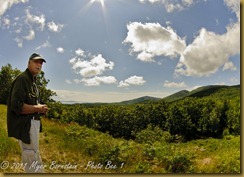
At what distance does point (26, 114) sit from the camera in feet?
19.5

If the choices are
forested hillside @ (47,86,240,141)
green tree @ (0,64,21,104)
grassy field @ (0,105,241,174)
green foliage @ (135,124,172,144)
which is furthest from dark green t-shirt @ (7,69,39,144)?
forested hillside @ (47,86,240,141)

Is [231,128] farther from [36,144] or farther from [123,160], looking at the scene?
[36,144]

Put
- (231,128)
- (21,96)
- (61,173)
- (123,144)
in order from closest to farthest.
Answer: (21,96), (61,173), (123,144), (231,128)

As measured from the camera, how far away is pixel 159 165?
830cm

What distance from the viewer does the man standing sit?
19.0ft

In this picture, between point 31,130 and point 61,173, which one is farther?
point 61,173

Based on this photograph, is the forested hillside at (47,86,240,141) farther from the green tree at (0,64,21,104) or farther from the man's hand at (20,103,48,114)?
the man's hand at (20,103,48,114)

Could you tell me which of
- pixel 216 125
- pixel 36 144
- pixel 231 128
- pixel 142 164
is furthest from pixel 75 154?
pixel 216 125

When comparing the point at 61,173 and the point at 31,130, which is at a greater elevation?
the point at 31,130

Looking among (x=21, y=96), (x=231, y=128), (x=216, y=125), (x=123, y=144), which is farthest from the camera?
(x=216, y=125)

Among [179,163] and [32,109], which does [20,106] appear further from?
[179,163]

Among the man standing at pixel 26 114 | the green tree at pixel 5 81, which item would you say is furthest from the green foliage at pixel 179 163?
the green tree at pixel 5 81

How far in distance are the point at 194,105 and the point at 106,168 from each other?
33.2 m

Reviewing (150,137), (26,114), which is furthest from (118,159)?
(150,137)
